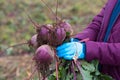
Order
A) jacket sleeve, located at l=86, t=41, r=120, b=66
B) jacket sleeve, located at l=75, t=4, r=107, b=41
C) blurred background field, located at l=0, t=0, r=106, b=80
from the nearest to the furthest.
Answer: jacket sleeve, located at l=86, t=41, r=120, b=66
jacket sleeve, located at l=75, t=4, r=107, b=41
blurred background field, located at l=0, t=0, r=106, b=80

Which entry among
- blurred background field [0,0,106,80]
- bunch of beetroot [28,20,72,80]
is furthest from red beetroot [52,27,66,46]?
→ blurred background field [0,0,106,80]

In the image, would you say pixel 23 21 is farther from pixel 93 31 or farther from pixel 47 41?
pixel 47 41

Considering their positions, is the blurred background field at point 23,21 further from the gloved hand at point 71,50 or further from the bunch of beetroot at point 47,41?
the gloved hand at point 71,50

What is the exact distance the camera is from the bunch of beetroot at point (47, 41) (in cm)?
222

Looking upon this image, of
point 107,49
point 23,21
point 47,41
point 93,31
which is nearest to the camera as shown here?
point 107,49

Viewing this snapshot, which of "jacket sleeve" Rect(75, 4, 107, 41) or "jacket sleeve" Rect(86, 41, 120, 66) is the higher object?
"jacket sleeve" Rect(75, 4, 107, 41)

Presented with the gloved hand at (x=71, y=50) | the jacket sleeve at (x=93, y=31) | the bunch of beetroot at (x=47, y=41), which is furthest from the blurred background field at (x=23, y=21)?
the gloved hand at (x=71, y=50)

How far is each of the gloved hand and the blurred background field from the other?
245 cm

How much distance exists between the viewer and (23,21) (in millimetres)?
6473

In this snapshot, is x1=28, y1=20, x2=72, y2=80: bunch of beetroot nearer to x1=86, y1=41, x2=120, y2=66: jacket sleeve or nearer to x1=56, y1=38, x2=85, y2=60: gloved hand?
x1=56, y1=38, x2=85, y2=60: gloved hand

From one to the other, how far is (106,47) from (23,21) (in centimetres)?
438

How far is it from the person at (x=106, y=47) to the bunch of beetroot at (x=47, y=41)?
0.04 m

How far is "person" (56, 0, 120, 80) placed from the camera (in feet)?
7.15

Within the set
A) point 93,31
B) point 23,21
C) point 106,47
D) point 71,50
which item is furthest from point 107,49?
point 23,21
